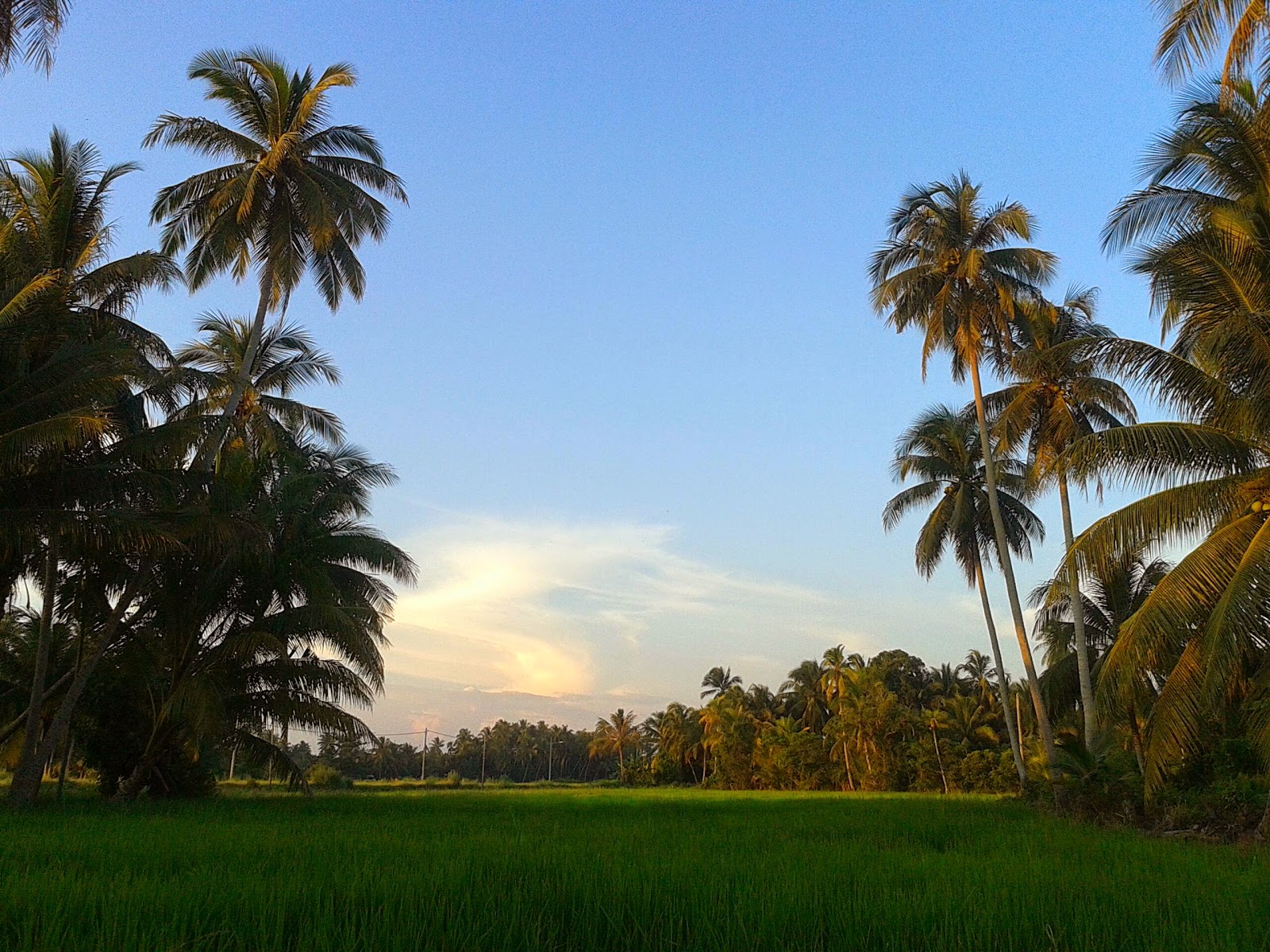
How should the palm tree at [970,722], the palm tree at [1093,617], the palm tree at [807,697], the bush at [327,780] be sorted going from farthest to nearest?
1. the palm tree at [807,697]
2. the palm tree at [970,722]
3. the bush at [327,780]
4. the palm tree at [1093,617]

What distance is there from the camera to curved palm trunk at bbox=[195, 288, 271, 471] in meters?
14.9

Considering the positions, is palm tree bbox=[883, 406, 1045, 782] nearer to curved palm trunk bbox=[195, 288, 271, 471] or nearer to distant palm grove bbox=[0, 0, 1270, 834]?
distant palm grove bbox=[0, 0, 1270, 834]

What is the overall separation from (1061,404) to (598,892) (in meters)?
18.5

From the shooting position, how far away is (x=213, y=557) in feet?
51.3

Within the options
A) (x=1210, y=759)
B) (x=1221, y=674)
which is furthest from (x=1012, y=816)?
(x=1221, y=674)

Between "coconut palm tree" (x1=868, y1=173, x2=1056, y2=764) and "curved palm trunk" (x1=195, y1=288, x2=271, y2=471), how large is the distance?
14187 mm

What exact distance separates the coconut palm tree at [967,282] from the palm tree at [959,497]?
3.46 meters

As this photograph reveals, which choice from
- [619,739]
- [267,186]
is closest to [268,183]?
[267,186]

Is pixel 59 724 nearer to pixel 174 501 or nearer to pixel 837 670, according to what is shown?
pixel 174 501

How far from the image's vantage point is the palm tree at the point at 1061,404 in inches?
738

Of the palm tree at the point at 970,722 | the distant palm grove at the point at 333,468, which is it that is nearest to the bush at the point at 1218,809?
the distant palm grove at the point at 333,468

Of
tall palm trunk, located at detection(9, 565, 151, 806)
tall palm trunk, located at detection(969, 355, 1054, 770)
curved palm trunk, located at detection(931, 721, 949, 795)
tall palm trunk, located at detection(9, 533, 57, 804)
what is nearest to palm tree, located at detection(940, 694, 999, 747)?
curved palm trunk, located at detection(931, 721, 949, 795)

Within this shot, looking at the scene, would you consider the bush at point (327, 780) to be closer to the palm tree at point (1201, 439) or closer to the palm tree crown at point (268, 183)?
the palm tree crown at point (268, 183)

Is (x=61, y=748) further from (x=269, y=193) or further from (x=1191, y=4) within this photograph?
(x=1191, y=4)
